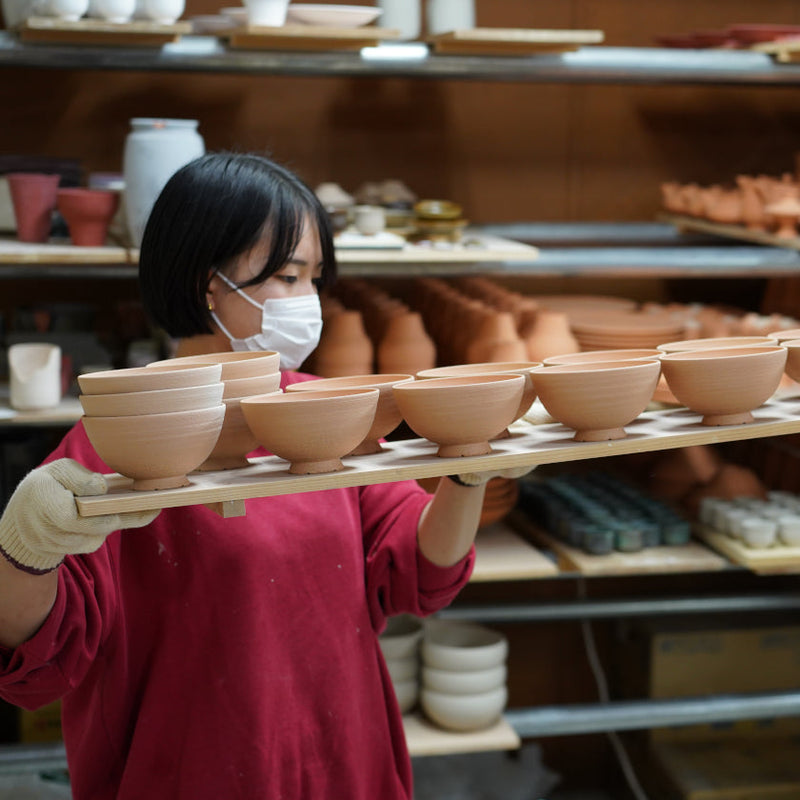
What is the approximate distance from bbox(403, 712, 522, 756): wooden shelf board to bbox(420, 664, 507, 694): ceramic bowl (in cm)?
10

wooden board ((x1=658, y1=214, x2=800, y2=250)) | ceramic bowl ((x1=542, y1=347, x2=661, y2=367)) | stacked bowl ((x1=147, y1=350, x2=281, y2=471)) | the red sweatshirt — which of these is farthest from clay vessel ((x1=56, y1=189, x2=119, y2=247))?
wooden board ((x1=658, y1=214, x2=800, y2=250))

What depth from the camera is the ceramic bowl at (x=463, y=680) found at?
101 inches

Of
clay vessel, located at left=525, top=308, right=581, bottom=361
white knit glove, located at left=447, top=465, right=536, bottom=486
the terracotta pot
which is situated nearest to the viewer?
white knit glove, located at left=447, top=465, right=536, bottom=486

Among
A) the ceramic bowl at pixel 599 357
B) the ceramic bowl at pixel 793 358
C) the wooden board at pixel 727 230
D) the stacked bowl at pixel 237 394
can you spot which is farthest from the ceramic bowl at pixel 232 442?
the wooden board at pixel 727 230

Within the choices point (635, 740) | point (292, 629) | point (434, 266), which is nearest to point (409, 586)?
point (292, 629)

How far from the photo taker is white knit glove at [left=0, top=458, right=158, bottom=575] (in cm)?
108

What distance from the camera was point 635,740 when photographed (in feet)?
11.0

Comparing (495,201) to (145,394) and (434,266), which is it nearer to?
(434,266)

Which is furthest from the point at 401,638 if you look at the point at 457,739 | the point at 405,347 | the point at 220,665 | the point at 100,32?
the point at 100,32

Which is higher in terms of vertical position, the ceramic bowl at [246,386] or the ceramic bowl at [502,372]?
the ceramic bowl at [246,386]

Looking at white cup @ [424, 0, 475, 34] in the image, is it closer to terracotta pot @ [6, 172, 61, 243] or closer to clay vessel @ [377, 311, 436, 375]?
clay vessel @ [377, 311, 436, 375]

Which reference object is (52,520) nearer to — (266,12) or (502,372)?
(502,372)

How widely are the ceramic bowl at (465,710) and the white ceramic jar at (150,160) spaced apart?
1271mm

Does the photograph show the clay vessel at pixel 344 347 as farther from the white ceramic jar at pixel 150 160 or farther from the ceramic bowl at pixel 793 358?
the ceramic bowl at pixel 793 358
